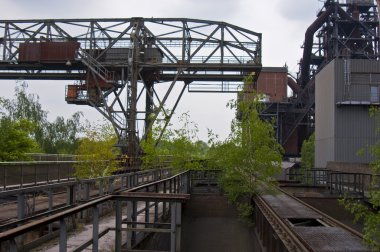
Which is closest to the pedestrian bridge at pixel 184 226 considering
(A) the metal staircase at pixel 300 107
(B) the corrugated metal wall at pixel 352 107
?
(B) the corrugated metal wall at pixel 352 107

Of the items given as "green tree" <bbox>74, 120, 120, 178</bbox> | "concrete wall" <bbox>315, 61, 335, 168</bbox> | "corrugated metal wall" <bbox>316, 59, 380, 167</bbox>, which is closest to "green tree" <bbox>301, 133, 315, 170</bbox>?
"concrete wall" <bbox>315, 61, 335, 168</bbox>

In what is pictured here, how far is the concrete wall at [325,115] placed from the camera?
1443 inches

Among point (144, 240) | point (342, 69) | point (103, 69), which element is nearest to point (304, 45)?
point (342, 69)

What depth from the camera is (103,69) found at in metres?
39.1

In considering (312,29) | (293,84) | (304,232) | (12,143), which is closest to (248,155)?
(304,232)

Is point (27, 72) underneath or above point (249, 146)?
above

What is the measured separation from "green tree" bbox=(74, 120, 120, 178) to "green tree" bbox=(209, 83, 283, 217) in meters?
9.30

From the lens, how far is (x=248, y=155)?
1823cm

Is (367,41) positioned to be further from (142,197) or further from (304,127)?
(142,197)

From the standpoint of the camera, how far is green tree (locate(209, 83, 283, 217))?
18.1 m

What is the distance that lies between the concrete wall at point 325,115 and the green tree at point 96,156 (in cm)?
1593

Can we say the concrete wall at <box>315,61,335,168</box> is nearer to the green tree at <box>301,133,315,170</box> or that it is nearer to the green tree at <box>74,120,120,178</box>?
the green tree at <box>301,133,315,170</box>

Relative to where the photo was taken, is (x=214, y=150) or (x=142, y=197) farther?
(x=214, y=150)

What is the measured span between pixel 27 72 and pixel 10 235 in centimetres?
3850
